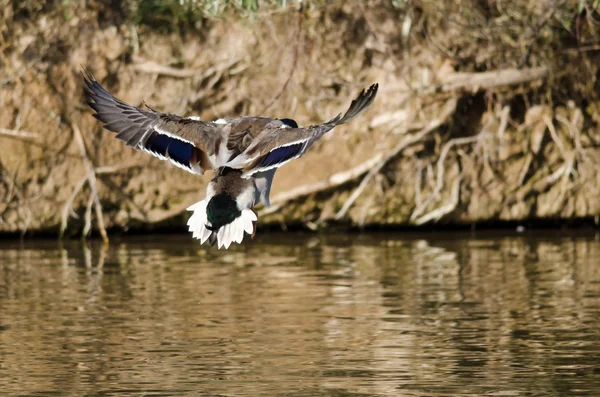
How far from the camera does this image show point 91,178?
47.8 ft

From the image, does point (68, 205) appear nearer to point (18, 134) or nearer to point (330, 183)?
point (18, 134)

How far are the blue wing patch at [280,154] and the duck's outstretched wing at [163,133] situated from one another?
0.35 meters

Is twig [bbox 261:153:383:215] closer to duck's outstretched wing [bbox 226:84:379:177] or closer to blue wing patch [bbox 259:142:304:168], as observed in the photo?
duck's outstretched wing [bbox 226:84:379:177]

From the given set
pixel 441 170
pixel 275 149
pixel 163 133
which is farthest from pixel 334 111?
pixel 275 149

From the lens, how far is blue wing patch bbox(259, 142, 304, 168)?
21.8ft

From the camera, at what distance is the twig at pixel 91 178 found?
47.4 ft

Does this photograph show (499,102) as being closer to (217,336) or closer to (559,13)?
(559,13)

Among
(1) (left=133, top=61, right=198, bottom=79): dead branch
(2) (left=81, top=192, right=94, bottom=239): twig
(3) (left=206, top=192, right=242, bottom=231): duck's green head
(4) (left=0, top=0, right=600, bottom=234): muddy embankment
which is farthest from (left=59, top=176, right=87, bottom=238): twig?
(3) (left=206, top=192, right=242, bottom=231): duck's green head

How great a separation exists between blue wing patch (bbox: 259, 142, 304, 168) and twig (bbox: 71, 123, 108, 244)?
25.8ft

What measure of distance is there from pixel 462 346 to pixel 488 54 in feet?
24.1

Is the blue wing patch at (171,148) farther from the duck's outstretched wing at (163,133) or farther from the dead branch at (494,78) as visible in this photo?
the dead branch at (494,78)

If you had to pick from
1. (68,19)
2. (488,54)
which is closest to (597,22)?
(488,54)

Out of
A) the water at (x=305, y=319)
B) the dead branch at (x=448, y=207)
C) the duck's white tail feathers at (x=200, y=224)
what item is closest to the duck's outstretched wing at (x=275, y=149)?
the duck's white tail feathers at (x=200, y=224)

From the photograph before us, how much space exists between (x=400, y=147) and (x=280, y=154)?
26.3 ft
